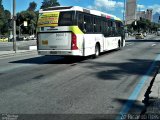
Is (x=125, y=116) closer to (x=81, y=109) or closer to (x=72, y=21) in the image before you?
(x=81, y=109)

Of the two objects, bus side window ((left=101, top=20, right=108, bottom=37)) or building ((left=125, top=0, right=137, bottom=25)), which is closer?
bus side window ((left=101, top=20, right=108, bottom=37))

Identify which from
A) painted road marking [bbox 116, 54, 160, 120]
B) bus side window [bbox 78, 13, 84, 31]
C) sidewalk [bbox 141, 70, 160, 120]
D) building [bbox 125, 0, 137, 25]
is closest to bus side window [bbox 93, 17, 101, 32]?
bus side window [bbox 78, 13, 84, 31]

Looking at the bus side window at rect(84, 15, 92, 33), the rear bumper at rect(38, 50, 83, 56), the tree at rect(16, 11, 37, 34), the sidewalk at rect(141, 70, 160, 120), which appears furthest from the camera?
the tree at rect(16, 11, 37, 34)

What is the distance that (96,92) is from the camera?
8.90m

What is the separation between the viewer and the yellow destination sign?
1627cm

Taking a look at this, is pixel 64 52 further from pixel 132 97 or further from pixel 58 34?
pixel 132 97

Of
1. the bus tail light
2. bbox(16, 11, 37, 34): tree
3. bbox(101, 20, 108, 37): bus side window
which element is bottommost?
the bus tail light

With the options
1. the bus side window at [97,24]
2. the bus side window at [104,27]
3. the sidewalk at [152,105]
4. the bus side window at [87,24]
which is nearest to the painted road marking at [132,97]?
the sidewalk at [152,105]

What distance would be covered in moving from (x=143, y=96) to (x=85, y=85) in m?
2.25

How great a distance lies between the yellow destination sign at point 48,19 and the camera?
16.3 metres

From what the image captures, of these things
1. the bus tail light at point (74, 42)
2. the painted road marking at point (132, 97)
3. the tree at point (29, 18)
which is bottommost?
the painted road marking at point (132, 97)

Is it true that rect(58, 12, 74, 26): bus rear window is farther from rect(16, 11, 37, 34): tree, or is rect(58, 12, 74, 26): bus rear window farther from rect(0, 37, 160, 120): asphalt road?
rect(16, 11, 37, 34): tree

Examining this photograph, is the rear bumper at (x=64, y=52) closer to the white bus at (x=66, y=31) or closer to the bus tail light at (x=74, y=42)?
the white bus at (x=66, y=31)

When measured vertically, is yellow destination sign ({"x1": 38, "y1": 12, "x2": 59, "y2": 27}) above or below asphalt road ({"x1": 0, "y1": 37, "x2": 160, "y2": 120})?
above
